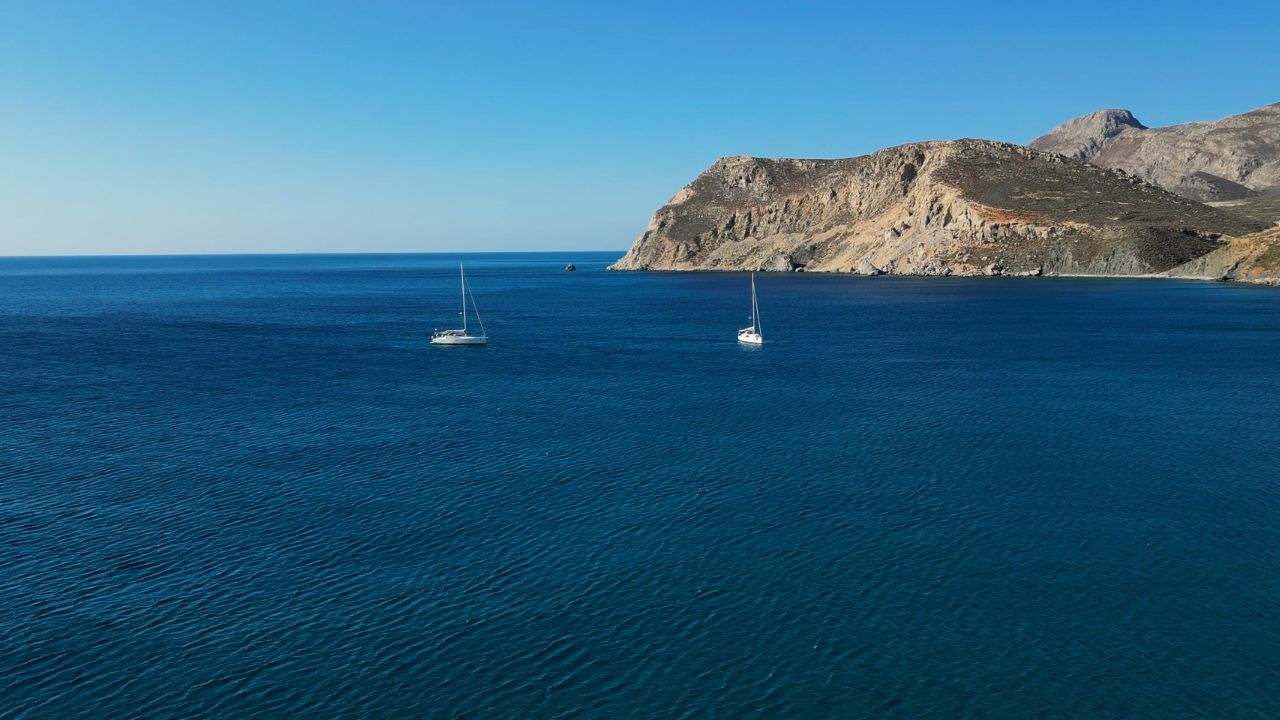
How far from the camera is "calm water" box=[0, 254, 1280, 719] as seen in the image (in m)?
28.5

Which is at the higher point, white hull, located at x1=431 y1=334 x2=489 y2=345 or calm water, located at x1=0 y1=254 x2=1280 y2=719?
white hull, located at x1=431 y1=334 x2=489 y2=345

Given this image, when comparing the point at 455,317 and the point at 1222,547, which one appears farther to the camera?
the point at 455,317

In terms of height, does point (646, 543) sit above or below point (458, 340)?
below

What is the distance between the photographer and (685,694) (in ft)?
91.3

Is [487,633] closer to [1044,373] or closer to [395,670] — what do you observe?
[395,670]

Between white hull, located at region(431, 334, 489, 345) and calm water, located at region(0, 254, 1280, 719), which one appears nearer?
calm water, located at region(0, 254, 1280, 719)

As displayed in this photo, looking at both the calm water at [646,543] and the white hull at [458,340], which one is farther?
the white hull at [458,340]

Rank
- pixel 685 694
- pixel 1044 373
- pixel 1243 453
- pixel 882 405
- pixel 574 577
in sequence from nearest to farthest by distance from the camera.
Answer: pixel 685 694 → pixel 574 577 → pixel 1243 453 → pixel 882 405 → pixel 1044 373

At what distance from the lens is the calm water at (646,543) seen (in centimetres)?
2850

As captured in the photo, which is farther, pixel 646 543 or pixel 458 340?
pixel 458 340

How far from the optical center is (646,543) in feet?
133

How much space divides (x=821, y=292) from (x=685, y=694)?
590 feet

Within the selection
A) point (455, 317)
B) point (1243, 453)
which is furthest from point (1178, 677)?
point (455, 317)

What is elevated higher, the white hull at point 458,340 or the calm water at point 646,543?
the white hull at point 458,340
